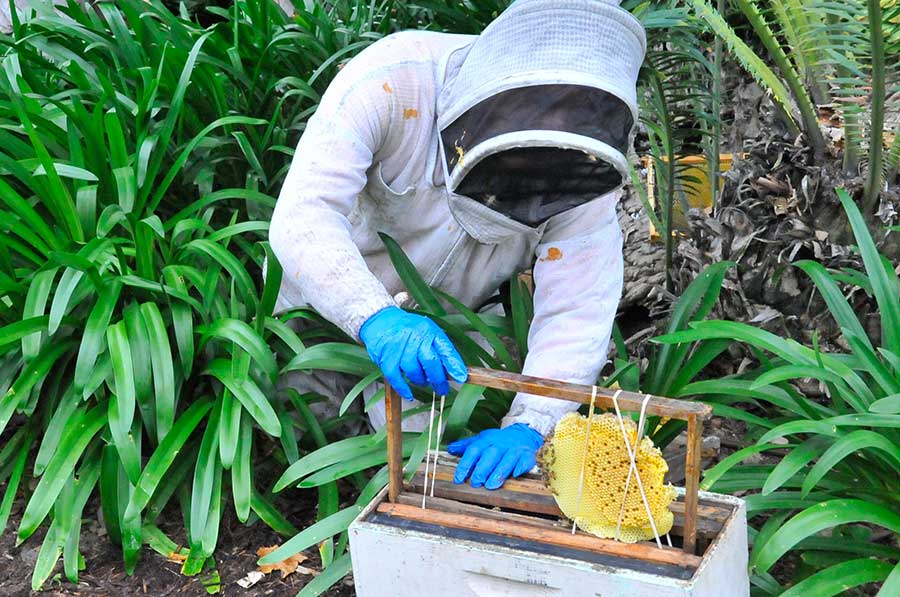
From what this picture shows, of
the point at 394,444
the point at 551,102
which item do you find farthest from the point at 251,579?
the point at 551,102

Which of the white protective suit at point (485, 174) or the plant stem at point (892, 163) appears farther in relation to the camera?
the plant stem at point (892, 163)

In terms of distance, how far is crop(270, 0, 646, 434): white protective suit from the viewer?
6.18 feet

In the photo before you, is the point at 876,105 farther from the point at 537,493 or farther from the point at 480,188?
the point at 537,493

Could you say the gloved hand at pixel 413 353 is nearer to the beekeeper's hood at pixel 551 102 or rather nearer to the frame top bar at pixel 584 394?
the frame top bar at pixel 584 394

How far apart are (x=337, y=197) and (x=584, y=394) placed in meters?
0.77

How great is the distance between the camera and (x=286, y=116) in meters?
3.49

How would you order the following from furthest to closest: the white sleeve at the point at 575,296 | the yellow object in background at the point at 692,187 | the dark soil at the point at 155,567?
the yellow object in background at the point at 692,187 < the dark soil at the point at 155,567 < the white sleeve at the point at 575,296

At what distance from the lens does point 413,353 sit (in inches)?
76.4

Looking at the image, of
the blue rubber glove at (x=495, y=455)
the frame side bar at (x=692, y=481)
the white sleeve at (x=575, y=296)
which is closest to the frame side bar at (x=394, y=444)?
the blue rubber glove at (x=495, y=455)

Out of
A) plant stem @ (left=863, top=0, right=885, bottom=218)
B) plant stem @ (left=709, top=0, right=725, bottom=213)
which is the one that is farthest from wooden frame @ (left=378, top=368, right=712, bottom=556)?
plant stem @ (left=709, top=0, right=725, bottom=213)

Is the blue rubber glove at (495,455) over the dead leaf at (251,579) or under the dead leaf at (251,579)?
over

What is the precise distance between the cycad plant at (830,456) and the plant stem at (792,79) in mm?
426

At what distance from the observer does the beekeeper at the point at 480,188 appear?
189 cm

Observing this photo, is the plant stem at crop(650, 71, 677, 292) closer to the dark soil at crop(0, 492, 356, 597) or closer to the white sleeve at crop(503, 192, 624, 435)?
the white sleeve at crop(503, 192, 624, 435)
